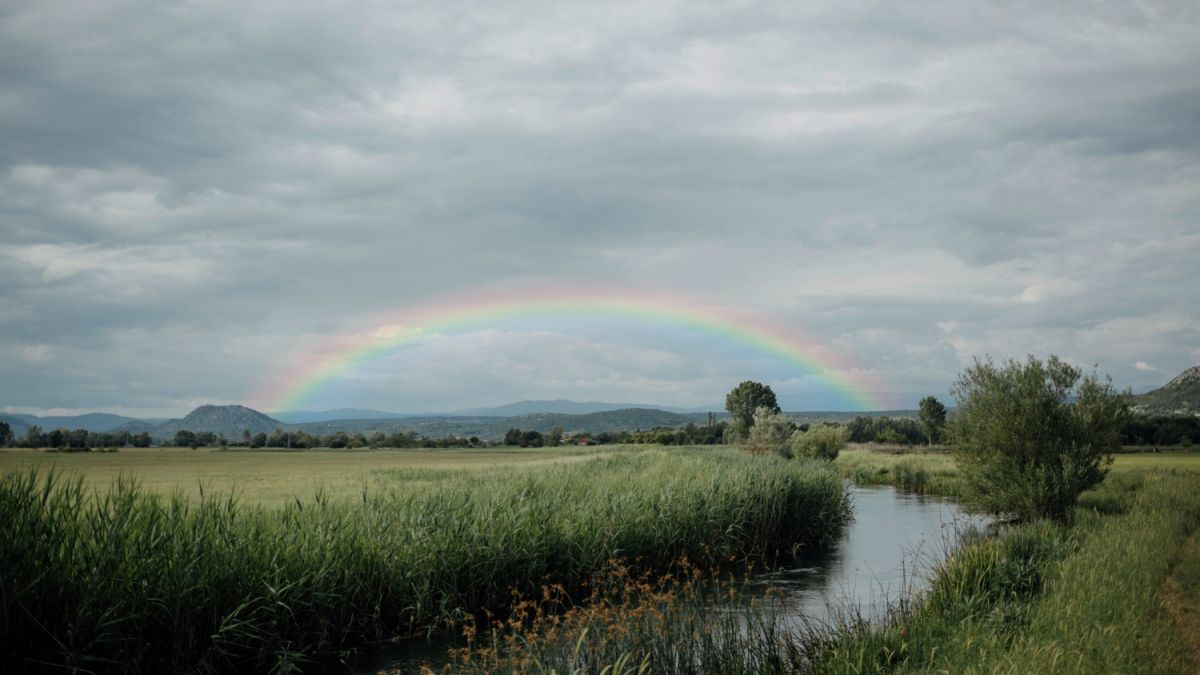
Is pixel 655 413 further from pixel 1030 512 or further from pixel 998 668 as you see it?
pixel 998 668

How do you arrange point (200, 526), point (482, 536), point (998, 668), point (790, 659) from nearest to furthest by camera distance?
point (998, 668)
point (790, 659)
point (200, 526)
point (482, 536)

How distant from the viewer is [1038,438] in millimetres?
25594

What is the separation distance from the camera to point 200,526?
503 inches

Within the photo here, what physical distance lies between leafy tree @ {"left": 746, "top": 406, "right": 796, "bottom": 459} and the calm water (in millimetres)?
25708

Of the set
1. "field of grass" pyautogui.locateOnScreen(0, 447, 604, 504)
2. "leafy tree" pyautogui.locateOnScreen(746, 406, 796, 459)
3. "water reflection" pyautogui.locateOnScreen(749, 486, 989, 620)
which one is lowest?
"water reflection" pyautogui.locateOnScreen(749, 486, 989, 620)

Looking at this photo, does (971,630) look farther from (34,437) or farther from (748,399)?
(748,399)

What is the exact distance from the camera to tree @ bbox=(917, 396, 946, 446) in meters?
113

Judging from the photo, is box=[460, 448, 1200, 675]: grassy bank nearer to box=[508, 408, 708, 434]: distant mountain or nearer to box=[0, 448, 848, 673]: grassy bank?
box=[0, 448, 848, 673]: grassy bank

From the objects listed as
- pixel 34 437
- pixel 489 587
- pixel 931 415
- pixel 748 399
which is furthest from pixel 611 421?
pixel 489 587

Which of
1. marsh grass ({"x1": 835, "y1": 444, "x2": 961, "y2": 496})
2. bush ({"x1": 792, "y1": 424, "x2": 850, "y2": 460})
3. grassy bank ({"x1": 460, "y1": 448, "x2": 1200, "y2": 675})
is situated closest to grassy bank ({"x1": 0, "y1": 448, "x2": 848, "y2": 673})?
grassy bank ({"x1": 460, "y1": 448, "x2": 1200, "y2": 675})

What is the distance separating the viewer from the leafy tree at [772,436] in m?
61.8

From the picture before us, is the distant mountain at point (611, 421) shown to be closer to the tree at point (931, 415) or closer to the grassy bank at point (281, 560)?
the tree at point (931, 415)

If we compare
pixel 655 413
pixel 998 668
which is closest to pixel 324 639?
pixel 998 668

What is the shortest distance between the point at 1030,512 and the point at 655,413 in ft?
567
